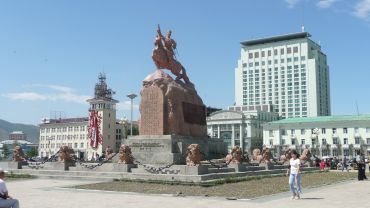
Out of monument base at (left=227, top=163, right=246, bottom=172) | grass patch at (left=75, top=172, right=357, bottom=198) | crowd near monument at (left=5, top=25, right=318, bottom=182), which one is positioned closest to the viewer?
grass patch at (left=75, top=172, right=357, bottom=198)

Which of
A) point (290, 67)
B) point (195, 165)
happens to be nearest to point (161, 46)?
point (195, 165)

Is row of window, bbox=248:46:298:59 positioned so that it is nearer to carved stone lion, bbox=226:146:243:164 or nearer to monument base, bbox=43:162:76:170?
carved stone lion, bbox=226:146:243:164

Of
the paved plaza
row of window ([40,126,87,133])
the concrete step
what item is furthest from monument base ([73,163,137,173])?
row of window ([40,126,87,133])

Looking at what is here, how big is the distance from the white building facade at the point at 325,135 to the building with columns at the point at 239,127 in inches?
462

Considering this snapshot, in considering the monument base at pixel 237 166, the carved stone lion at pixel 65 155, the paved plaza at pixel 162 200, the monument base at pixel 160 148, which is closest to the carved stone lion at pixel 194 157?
the monument base at pixel 237 166

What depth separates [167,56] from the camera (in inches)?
Answer: 1249

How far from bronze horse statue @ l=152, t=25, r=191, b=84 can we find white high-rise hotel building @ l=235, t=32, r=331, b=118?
93.9m

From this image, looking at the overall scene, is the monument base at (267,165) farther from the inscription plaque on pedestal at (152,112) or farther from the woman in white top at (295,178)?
the woman in white top at (295,178)

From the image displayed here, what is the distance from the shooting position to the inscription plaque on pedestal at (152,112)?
29.3m

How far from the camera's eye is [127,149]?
969 inches

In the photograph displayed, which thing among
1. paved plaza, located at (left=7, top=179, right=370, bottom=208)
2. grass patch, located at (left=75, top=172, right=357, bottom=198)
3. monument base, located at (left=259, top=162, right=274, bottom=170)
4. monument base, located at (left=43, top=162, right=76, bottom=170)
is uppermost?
monument base, located at (left=43, top=162, right=76, bottom=170)

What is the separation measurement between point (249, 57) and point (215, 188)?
12551 cm

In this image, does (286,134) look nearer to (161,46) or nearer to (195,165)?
(161,46)

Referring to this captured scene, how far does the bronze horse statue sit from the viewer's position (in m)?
31.4
